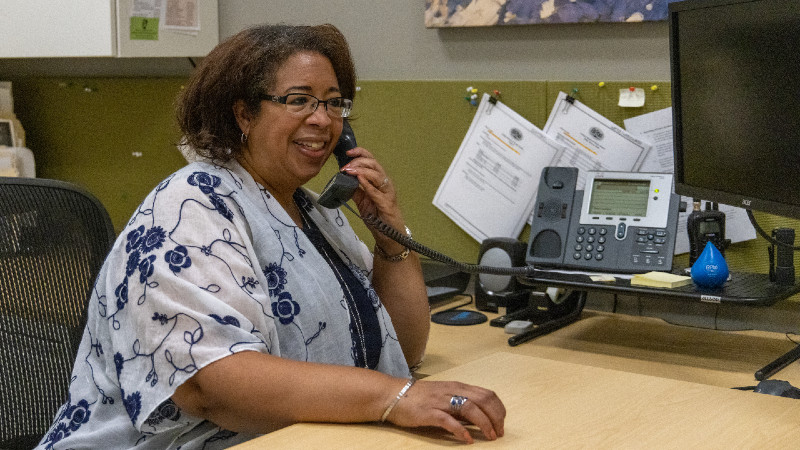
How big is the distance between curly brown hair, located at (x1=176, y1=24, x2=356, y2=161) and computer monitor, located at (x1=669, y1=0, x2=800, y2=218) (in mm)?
666

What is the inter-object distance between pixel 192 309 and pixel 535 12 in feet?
3.69

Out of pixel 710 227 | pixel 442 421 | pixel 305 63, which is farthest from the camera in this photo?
pixel 710 227

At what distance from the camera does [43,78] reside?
2.66m

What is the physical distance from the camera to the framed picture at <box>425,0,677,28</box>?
5.88ft

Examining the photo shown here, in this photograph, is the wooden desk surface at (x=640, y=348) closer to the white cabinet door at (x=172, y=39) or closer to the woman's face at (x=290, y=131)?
the woman's face at (x=290, y=131)

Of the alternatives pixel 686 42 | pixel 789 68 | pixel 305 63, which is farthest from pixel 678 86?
pixel 305 63

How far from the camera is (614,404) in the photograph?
1128mm

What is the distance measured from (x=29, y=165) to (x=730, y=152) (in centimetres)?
200

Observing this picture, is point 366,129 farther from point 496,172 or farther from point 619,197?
point 619,197

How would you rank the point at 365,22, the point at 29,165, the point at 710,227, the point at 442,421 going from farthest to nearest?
the point at 29,165
the point at 365,22
the point at 710,227
the point at 442,421

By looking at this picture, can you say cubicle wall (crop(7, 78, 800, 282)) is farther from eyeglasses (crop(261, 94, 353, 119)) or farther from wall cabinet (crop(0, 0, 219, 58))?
eyeglasses (crop(261, 94, 353, 119))

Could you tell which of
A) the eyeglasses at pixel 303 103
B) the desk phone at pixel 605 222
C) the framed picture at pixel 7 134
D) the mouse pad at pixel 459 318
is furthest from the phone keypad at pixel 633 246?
the framed picture at pixel 7 134

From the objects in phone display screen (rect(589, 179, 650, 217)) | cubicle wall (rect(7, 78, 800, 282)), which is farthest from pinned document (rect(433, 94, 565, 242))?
phone display screen (rect(589, 179, 650, 217))

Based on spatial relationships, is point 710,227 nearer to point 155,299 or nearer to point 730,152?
point 730,152
